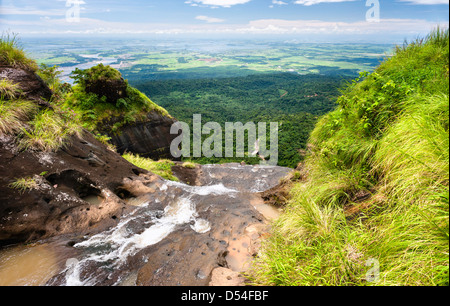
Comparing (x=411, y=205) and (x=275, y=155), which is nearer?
(x=411, y=205)

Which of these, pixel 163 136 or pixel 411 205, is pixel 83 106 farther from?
pixel 411 205

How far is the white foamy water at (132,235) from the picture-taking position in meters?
3.93

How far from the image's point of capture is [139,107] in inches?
765

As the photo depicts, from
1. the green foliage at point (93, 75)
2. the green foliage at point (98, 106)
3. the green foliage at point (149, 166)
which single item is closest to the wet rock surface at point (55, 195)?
the green foliage at point (149, 166)

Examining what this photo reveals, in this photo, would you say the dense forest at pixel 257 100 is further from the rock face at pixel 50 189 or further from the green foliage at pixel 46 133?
the green foliage at pixel 46 133

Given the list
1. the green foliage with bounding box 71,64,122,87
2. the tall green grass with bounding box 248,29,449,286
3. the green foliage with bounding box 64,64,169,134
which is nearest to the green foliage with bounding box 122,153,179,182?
the green foliage with bounding box 64,64,169,134

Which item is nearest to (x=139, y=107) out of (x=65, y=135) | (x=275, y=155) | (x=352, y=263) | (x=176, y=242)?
(x=65, y=135)

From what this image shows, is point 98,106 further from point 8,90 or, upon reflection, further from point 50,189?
point 50,189

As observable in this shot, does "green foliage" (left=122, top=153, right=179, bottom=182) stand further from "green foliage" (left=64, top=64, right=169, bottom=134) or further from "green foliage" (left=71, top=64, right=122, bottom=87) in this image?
"green foliage" (left=71, top=64, right=122, bottom=87)

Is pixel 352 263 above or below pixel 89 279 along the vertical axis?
above

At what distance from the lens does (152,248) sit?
457cm

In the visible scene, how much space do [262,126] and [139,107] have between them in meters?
39.5

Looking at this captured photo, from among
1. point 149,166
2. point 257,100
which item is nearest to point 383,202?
point 149,166
